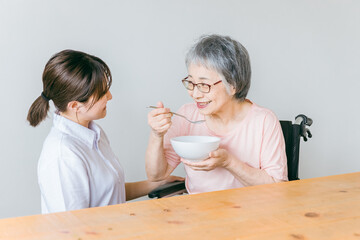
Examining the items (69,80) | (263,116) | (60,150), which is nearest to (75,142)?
(60,150)

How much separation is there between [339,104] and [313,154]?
0.44 metres

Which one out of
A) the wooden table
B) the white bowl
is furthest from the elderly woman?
the wooden table

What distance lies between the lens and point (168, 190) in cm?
164

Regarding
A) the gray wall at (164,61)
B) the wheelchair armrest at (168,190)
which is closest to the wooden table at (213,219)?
the wheelchair armrest at (168,190)

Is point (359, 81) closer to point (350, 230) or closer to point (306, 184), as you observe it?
point (306, 184)

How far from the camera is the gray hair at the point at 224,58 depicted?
1.58m

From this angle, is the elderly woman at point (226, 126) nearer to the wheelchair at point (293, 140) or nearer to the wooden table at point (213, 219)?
the wheelchair at point (293, 140)

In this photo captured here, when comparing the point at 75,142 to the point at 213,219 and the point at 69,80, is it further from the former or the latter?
the point at 213,219

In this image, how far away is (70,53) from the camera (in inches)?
57.2

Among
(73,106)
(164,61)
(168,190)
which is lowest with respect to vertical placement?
(168,190)

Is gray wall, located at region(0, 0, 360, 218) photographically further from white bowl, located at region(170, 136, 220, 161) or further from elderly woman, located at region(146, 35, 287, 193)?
white bowl, located at region(170, 136, 220, 161)

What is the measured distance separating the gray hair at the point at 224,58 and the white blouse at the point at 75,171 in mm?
495

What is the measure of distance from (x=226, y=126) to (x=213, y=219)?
0.90 m

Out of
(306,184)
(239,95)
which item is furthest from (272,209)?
(239,95)
